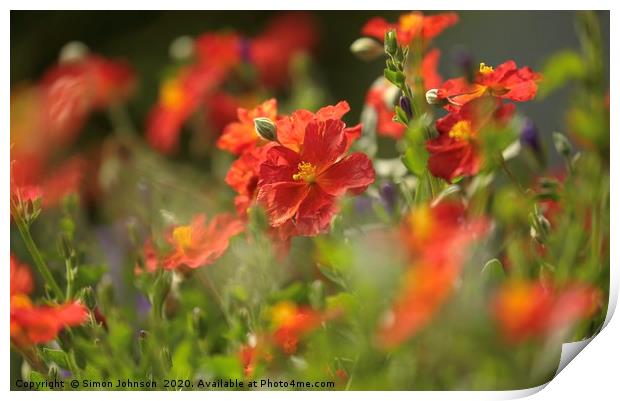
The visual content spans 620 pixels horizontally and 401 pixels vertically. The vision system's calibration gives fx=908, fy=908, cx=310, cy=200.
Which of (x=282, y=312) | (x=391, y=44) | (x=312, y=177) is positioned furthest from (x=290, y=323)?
(x=391, y=44)

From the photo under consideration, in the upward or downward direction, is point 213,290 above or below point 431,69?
below

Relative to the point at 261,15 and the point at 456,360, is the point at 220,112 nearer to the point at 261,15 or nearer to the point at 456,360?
the point at 261,15

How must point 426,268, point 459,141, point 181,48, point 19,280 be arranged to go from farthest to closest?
point 181,48 < point 19,280 < point 459,141 < point 426,268

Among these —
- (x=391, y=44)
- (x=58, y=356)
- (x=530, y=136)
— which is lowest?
(x=58, y=356)

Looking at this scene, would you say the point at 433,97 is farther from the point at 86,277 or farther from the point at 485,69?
the point at 86,277

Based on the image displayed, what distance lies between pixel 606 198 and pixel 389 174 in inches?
7.8

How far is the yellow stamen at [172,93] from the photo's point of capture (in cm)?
92

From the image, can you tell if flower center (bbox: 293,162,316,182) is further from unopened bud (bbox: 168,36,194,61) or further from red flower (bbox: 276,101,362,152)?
unopened bud (bbox: 168,36,194,61)

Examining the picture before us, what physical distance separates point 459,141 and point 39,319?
0.36 m

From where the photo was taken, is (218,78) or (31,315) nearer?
(31,315)

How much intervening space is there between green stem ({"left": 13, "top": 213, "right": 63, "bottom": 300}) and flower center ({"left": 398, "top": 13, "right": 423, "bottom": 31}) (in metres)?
0.34

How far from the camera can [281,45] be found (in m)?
0.89

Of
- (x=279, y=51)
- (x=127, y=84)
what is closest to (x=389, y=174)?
(x=279, y=51)

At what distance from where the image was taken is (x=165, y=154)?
93 centimetres
